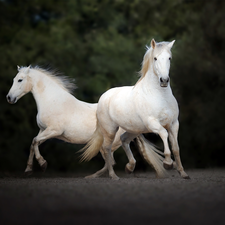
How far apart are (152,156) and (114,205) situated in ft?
12.3

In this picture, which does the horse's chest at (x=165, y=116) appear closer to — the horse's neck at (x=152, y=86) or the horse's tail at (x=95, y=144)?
the horse's neck at (x=152, y=86)

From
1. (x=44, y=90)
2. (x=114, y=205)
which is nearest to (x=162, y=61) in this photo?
(x=114, y=205)

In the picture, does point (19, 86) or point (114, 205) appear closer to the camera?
point (114, 205)

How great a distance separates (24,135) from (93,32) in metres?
6.02

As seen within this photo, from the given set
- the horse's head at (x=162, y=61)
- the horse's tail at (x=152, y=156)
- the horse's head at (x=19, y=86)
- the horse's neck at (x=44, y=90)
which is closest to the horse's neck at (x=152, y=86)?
the horse's head at (x=162, y=61)

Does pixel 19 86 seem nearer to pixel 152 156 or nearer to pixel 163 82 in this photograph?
pixel 152 156

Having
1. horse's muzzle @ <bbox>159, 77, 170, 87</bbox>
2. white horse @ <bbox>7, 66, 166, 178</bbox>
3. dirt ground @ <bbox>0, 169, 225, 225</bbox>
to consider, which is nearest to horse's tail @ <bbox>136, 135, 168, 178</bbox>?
white horse @ <bbox>7, 66, 166, 178</bbox>

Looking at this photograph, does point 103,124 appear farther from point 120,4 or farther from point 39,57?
point 120,4

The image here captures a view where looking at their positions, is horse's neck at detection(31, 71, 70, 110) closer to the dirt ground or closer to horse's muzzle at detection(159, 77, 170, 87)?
horse's muzzle at detection(159, 77, 170, 87)

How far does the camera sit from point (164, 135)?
6062 mm

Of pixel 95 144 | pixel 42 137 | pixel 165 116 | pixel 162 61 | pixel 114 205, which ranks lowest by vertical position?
pixel 114 205

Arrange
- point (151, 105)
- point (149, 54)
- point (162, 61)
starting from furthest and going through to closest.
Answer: point (149, 54)
point (151, 105)
point (162, 61)

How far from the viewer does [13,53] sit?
15.1 meters

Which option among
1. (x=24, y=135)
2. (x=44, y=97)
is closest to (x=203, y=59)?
(x=24, y=135)
